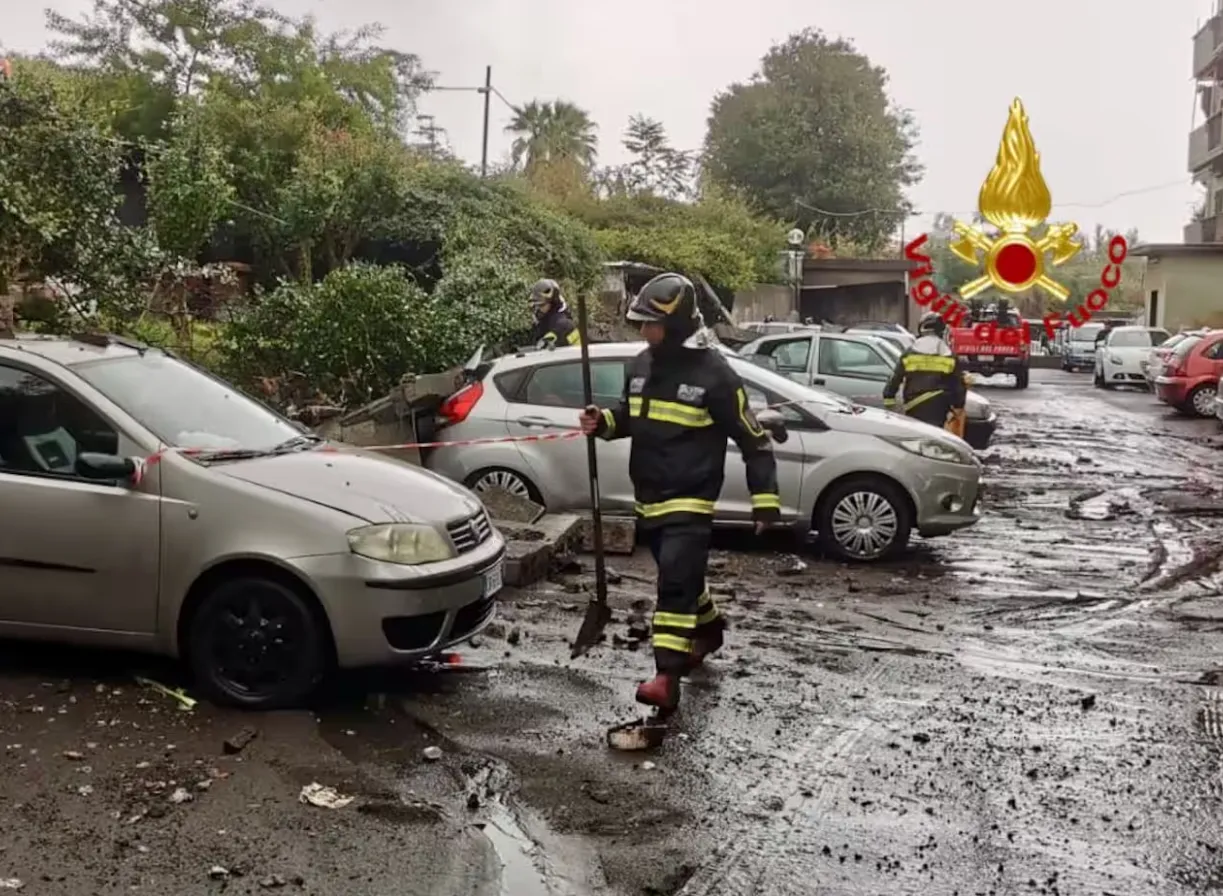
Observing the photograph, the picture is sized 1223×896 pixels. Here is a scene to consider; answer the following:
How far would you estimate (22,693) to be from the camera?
19.0 ft

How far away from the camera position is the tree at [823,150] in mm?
56500

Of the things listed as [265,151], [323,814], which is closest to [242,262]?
[265,151]

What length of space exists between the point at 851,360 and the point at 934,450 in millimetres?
6031

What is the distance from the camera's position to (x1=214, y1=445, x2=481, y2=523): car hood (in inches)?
220

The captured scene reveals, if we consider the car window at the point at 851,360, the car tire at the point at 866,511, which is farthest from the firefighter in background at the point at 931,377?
the car tire at the point at 866,511

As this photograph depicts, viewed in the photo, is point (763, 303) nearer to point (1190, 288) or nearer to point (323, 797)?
point (1190, 288)

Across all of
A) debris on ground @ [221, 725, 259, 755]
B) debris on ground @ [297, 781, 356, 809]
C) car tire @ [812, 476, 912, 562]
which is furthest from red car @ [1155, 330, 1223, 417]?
debris on ground @ [297, 781, 356, 809]

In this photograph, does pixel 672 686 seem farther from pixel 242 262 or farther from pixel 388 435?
pixel 242 262

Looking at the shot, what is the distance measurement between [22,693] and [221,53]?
24233 mm

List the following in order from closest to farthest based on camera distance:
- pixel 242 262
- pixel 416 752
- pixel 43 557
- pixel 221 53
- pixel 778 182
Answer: pixel 416 752 → pixel 43 557 → pixel 242 262 → pixel 221 53 → pixel 778 182

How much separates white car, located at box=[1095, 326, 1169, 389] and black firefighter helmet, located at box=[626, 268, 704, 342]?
90.3 feet

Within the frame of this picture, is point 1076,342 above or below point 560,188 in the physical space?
below

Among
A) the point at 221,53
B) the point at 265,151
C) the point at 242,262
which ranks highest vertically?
the point at 221,53

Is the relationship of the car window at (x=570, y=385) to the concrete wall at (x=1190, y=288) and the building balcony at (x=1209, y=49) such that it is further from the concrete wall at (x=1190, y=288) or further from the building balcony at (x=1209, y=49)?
the building balcony at (x=1209, y=49)
